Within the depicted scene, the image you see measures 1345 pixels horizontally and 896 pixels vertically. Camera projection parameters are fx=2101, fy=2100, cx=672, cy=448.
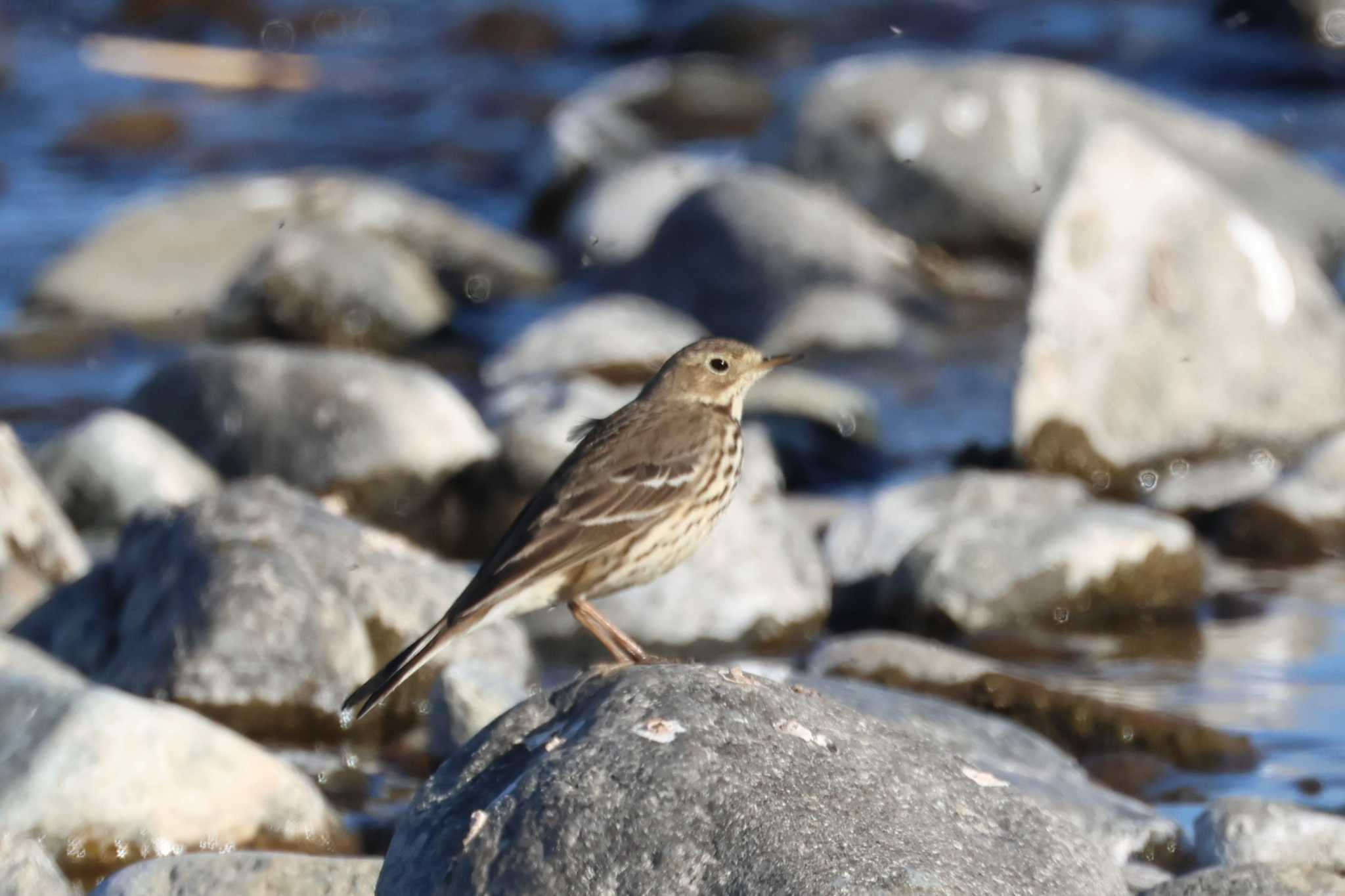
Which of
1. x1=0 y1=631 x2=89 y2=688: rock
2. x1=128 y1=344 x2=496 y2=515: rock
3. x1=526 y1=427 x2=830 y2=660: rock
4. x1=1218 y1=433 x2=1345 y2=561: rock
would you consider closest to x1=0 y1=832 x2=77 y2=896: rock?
x1=0 y1=631 x2=89 y2=688: rock

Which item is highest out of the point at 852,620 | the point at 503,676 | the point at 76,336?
the point at 503,676

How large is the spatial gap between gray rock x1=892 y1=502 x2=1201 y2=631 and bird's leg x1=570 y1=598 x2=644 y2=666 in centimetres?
388

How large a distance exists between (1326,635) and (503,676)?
161 inches

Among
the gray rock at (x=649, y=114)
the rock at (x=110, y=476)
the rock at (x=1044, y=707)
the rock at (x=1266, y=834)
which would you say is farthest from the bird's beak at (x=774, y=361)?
the gray rock at (x=649, y=114)

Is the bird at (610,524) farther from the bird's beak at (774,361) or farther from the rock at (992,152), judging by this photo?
the rock at (992,152)

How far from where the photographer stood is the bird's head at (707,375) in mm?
6754

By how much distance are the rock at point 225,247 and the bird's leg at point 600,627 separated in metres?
10.3

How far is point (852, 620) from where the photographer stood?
1027 cm

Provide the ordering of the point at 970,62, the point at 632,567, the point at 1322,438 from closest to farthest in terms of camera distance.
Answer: the point at 632,567 < the point at 1322,438 < the point at 970,62

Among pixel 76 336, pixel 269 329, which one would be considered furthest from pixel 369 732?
pixel 76 336

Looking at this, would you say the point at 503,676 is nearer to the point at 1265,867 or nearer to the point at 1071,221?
the point at 1265,867

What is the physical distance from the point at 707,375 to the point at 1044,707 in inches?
100

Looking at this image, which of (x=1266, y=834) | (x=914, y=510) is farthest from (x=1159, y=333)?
(x=1266, y=834)

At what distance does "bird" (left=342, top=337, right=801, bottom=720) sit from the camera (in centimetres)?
602
